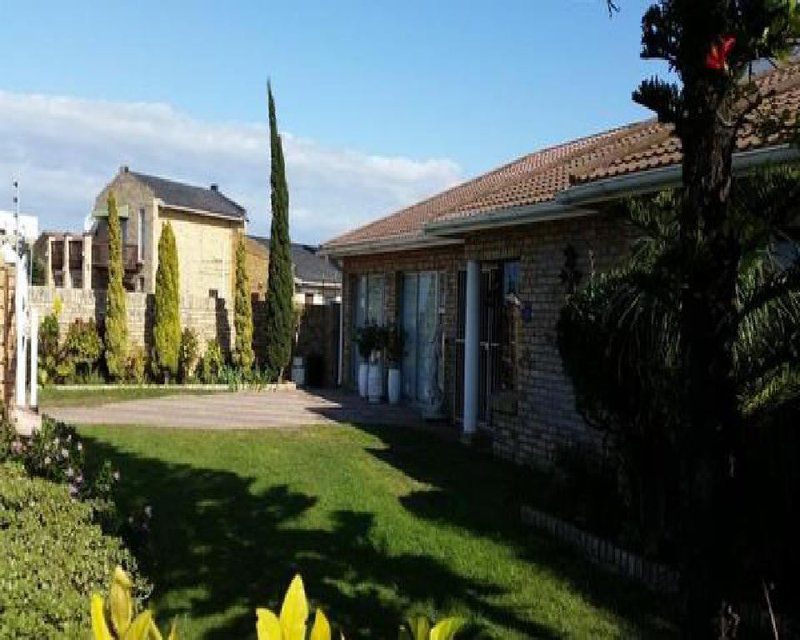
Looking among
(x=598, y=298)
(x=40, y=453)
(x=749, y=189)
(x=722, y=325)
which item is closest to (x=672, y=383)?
(x=598, y=298)

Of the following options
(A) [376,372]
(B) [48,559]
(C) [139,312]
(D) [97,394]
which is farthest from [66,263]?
(B) [48,559]

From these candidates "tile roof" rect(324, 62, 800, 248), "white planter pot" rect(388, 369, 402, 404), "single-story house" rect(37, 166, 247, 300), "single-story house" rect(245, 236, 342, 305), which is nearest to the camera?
"tile roof" rect(324, 62, 800, 248)

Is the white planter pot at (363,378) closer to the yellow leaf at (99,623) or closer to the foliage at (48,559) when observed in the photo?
the foliage at (48,559)

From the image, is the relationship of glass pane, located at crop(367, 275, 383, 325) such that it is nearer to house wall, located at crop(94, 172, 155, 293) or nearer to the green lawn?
the green lawn

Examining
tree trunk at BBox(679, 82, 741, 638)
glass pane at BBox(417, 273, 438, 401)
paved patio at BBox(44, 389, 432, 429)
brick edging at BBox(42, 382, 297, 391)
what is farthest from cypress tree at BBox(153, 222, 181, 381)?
tree trunk at BBox(679, 82, 741, 638)

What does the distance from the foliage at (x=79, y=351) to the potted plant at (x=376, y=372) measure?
698 cm

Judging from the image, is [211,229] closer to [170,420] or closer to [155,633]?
[170,420]

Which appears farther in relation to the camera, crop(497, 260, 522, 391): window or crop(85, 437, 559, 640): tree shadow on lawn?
crop(497, 260, 522, 391): window

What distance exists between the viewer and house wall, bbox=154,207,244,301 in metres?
38.5

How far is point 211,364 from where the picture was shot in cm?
2222

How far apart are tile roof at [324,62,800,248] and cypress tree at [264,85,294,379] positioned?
5.95 feet

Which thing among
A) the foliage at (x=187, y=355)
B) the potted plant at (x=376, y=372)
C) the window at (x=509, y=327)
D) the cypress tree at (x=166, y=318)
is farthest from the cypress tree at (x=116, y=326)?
the window at (x=509, y=327)

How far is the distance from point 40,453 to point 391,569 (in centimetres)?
293

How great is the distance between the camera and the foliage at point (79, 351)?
1992cm
